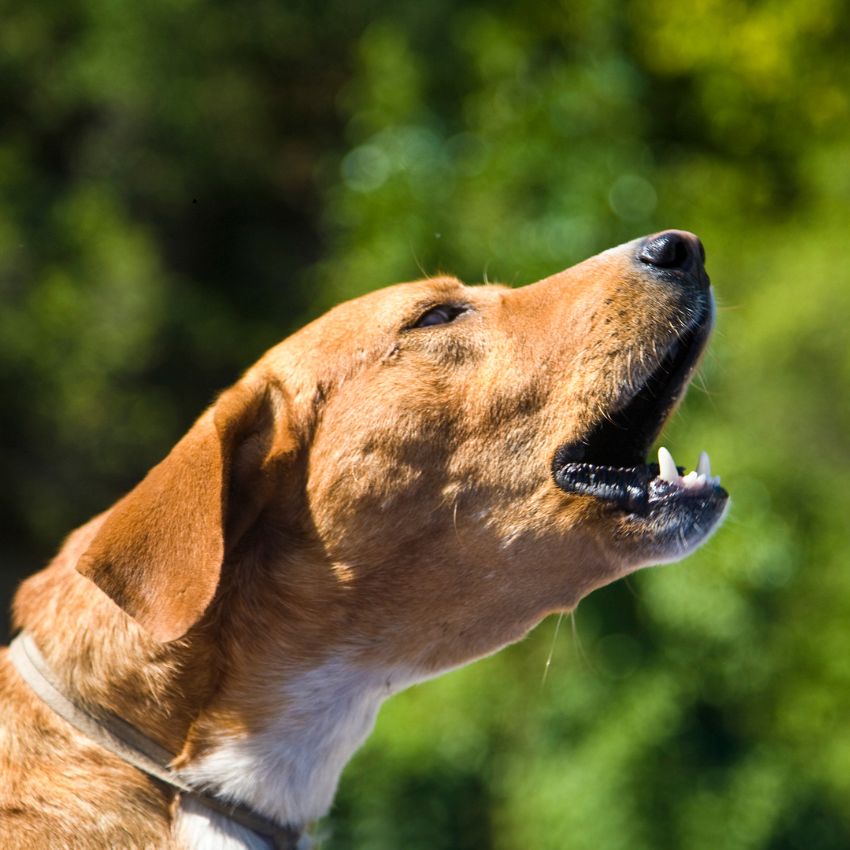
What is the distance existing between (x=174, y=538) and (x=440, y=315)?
1023mm

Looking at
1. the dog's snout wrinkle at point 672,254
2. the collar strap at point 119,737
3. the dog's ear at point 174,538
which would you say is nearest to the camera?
the dog's ear at point 174,538

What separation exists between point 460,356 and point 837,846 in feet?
14.2

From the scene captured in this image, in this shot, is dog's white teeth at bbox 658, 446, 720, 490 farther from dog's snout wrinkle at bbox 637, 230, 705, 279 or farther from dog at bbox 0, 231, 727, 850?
dog's snout wrinkle at bbox 637, 230, 705, 279

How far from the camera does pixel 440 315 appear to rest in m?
3.50

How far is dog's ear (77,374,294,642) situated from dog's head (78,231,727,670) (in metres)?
0.07

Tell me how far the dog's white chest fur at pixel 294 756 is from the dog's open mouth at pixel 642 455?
2.30ft

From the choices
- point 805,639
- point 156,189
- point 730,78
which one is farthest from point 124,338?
point 805,639

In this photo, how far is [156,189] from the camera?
11344mm

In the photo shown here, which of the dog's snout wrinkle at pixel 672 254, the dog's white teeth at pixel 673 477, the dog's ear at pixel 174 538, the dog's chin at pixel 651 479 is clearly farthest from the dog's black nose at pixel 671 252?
the dog's ear at pixel 174 538

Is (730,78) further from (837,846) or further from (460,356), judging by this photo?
(460,356)

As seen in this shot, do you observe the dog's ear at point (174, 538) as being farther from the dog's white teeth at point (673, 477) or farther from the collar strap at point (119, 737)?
the dog's white teeth at point (673, 477)

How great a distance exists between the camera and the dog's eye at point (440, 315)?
346 cm

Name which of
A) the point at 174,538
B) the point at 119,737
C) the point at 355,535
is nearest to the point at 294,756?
the point at 119,737

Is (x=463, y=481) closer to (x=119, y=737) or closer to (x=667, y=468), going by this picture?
(x=667, y=468)
